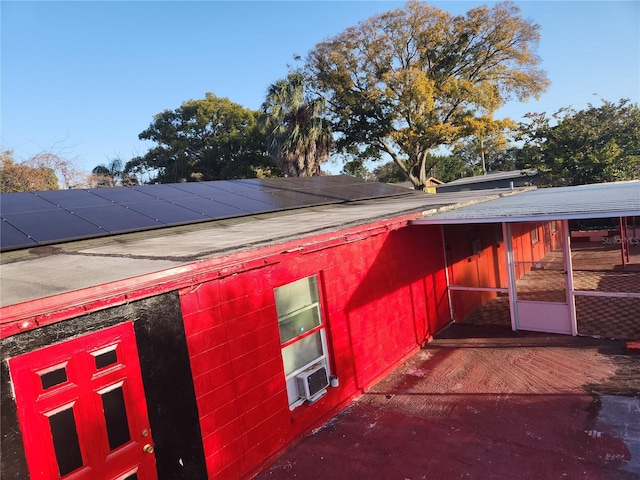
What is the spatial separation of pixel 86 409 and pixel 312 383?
304 cm

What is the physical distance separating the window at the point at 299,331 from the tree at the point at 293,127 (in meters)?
18.0

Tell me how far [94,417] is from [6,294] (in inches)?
50.1

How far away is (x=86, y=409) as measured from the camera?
353 cm

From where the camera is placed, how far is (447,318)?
31.9 feet

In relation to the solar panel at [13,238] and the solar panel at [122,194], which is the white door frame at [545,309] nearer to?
the solar panel at [122,194]

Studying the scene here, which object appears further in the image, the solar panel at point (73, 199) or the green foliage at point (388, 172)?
the green foliage at point (388, 172)

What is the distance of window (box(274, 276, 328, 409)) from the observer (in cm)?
562

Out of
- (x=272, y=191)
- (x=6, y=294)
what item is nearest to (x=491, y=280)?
(x=272, y=191)

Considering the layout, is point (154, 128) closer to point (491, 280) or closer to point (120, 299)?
point (491, 280)

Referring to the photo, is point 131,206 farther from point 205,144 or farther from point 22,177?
point 205,144

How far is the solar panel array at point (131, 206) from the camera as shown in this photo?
6.97 meters

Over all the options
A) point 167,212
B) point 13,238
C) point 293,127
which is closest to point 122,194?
point 167,212

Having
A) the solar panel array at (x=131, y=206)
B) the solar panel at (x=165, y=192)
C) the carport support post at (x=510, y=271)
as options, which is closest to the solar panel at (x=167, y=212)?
the solar panel array at (x=131, y=206)

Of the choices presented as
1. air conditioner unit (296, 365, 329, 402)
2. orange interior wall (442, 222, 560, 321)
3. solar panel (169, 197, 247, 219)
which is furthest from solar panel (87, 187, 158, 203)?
orange interior wall (442, 222, 560, 321)
